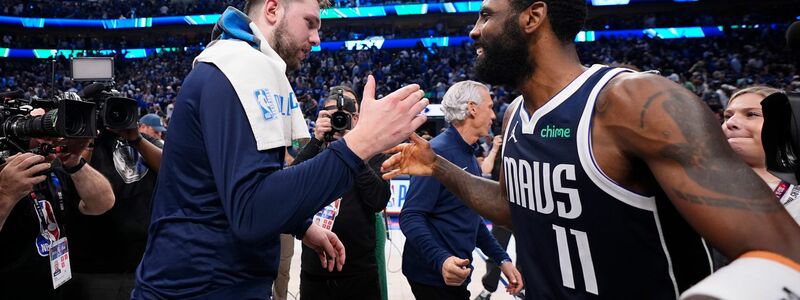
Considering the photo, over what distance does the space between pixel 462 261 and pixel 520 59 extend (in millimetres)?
1137

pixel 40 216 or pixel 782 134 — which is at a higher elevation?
pixel 782 134

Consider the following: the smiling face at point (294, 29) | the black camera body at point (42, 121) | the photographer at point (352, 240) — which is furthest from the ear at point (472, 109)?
the black camera body at point (42, 121)

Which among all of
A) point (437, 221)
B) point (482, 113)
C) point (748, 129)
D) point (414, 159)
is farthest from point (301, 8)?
point (748, 129)

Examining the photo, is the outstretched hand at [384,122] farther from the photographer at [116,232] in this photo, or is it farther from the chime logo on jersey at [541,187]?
the photographer at [116,232]

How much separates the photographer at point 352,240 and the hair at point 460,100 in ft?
1.83

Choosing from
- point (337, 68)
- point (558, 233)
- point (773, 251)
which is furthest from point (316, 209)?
point (337, 68)

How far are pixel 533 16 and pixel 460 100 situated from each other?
5.12 feet

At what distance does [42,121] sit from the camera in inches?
83.0

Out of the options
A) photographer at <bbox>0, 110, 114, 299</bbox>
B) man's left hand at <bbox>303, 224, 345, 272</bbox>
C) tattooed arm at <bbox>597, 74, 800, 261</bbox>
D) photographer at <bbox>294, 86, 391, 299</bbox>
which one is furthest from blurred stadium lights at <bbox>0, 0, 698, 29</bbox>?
tattooed arm at <bbox>597, 74, 800, 261</bbox>

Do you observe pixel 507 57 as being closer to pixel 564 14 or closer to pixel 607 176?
pixel 564 14

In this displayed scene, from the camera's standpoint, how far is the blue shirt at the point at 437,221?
2.92 metres

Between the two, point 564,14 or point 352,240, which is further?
point 352,240

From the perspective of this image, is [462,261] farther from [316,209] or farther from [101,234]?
[101,234]

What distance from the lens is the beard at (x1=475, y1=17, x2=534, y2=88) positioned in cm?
172
